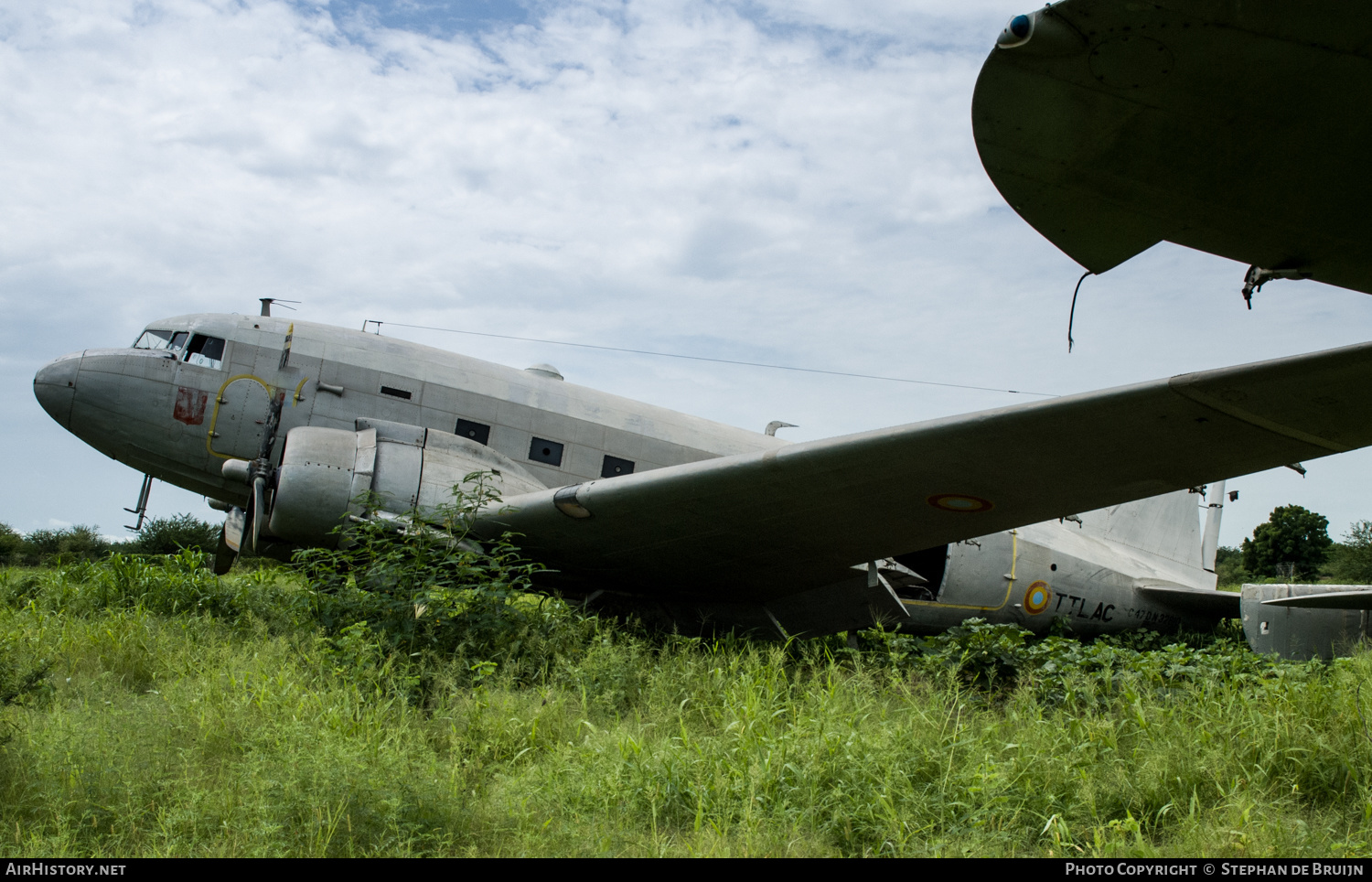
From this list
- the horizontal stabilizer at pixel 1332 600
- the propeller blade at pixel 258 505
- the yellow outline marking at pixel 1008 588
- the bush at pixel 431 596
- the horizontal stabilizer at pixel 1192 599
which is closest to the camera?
the bush at pixel 431 596

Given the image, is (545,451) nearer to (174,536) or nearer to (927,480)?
(927,480)

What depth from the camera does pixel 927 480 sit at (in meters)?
5.20

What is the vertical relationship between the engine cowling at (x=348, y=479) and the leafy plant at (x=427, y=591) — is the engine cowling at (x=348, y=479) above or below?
above

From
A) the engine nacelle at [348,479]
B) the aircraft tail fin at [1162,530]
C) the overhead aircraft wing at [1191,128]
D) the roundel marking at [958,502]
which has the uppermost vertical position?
the overhead aircraft wing at [1191,128]

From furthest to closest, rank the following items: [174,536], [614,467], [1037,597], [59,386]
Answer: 1. [174,536]
2. [1037,597]
3. [614,467]
4. [59,386]

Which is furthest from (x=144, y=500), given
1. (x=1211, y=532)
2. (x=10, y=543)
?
(x=10, y=543)

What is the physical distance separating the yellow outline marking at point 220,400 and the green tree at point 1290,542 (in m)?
59.4

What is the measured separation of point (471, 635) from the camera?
5.70 metres

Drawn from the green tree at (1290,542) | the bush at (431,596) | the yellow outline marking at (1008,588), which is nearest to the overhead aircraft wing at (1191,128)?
the bush at (431,596)

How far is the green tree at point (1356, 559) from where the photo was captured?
39938 mm

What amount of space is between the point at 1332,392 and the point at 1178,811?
2.08 metres

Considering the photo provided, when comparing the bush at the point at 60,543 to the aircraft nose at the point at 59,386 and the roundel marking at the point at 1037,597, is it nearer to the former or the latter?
the aircraft nose at the point at 59,386

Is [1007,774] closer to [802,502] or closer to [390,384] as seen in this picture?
[802,502]

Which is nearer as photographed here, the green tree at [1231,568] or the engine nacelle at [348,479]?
the engine nacelle at [348,479]
